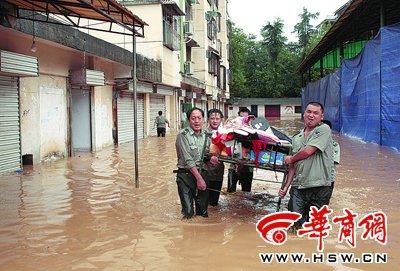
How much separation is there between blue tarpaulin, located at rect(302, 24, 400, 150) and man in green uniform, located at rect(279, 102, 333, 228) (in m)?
8.64

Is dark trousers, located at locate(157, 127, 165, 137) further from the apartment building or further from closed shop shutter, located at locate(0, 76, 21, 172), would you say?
closed shop shutter, located at locate(0, 76, 21, 172)

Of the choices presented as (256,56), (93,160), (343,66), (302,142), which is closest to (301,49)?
(256,56)

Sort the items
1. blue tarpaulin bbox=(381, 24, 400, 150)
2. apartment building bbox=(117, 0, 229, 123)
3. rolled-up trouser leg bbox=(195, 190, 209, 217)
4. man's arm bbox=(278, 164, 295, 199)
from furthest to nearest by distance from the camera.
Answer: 1. apartment building bbox=(117, 0, 229, 123)
2. blue tarpaulin bbox=(381, 24, 400, 150)
3. rolled-up trouser leg bbox=(195, 190, 209, 217)
4. man's arm bbox=(278, 164, 295, 199)

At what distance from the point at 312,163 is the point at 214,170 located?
1.65 m

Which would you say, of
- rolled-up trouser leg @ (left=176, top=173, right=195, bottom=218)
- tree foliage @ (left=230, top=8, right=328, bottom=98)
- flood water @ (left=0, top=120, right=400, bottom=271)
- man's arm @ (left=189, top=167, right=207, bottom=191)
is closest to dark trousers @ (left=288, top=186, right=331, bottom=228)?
flood water @ (left=0, top=120, right=400, bottom=271)

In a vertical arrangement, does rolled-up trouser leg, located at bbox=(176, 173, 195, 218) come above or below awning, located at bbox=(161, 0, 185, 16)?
below

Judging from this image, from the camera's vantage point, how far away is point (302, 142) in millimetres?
5309

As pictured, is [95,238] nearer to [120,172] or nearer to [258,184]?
[258,184]

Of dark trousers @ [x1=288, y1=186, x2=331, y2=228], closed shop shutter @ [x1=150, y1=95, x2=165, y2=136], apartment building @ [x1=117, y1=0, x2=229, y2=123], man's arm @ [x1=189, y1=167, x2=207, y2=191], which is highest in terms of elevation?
apartment building @ [x1=117, y1=0, x2=229, y2=123]

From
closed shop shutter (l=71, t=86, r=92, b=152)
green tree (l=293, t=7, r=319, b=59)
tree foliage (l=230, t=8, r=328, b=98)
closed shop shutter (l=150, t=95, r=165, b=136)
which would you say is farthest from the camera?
green tree (l=293, t=7, r=319, b=59)

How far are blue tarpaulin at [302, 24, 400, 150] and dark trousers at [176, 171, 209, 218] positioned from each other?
344 inches

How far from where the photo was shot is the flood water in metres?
4.58

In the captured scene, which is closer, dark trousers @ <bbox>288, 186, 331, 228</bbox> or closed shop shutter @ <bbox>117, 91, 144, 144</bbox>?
dark trousers @ <bbox>288, 186, 331, 228</bbox>

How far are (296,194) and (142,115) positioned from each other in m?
18.5
